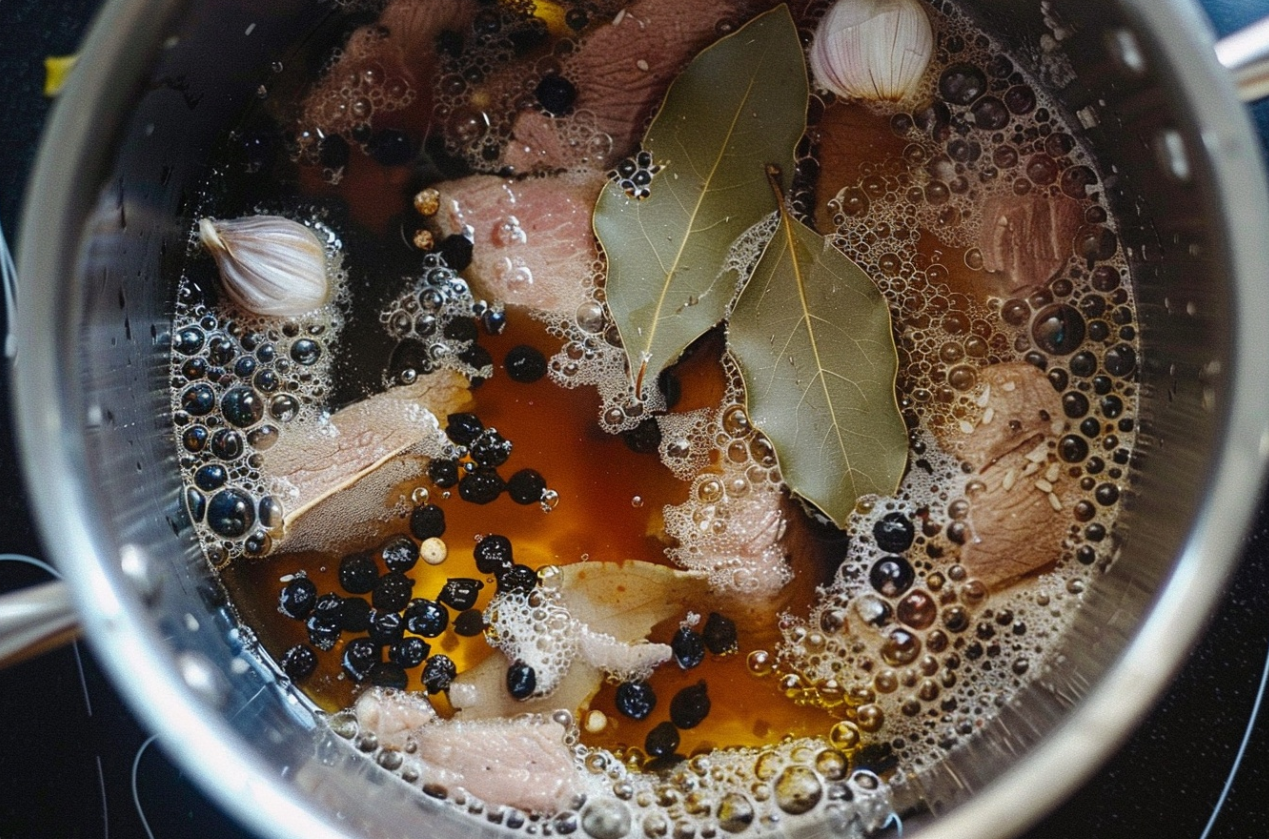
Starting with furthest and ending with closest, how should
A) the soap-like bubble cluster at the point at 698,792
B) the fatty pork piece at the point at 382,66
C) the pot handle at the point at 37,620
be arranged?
the fatty pork piece at the point at 382,66 < the soap-like bubble cluster at the point at 698,792 < the pot handle at the point at 37,620

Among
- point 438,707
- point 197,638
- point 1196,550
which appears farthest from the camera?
point 438,707

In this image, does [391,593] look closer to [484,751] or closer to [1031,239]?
[484,751]

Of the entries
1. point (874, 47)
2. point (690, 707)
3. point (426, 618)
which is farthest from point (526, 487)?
point (874, 47)

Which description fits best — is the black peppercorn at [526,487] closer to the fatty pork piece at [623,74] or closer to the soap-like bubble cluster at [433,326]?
the soap-like bubble cluster at [433,326]

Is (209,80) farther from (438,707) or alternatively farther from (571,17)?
(438,707)

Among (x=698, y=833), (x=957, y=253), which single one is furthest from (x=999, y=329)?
(x=698, y=833)

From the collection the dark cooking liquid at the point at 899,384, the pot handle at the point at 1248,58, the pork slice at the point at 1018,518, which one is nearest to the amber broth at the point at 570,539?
the dark cooking liquid at the point at 899,384
